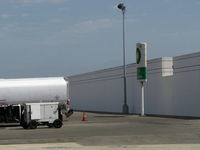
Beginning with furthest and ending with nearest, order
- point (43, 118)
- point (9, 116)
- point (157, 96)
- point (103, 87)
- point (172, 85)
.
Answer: point (103, 87) < point (157, 96) < point (172, 85) < point (9, 116) < point (43, 118)

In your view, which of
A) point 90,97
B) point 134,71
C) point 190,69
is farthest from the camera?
point 90,97

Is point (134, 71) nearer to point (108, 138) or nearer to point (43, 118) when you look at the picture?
point (43, 118)

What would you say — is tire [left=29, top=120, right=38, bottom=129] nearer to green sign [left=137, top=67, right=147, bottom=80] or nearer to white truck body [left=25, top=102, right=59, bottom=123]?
white truck body [left=25, top=102, right=59, bottom=123]

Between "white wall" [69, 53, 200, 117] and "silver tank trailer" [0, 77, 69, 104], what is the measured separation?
12.3m

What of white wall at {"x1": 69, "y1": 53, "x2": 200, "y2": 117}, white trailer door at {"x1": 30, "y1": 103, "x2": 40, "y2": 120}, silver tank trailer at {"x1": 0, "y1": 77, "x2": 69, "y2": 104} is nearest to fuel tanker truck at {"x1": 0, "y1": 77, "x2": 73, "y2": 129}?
silver tank trailer at {"x1": 0, "y1": 77, "x2": 69, "y2": 104}

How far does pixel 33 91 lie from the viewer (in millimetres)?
31297

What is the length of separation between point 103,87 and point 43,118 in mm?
32326

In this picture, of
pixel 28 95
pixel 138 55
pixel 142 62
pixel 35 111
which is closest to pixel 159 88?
pixel 142 62

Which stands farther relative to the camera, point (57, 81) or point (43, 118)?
point (57, 81)

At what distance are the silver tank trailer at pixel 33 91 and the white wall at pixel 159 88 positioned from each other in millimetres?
12255

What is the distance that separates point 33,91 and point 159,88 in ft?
54.5

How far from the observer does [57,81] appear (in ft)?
105

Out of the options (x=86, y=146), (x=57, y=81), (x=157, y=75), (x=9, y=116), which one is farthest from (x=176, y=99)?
(x=86, y=146)

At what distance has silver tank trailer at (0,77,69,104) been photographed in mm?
31172
